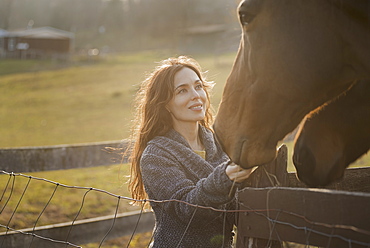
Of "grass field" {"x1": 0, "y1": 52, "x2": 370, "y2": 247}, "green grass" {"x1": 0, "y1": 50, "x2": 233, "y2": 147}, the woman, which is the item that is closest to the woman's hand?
the woman

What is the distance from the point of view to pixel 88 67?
125ft

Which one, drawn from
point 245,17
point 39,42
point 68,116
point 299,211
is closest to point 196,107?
point 245,17

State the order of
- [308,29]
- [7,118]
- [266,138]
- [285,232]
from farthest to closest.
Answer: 1. [7,118]
2. [266,138]
3. [308,29]
4. [285,232]

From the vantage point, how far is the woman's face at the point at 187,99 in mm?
3229

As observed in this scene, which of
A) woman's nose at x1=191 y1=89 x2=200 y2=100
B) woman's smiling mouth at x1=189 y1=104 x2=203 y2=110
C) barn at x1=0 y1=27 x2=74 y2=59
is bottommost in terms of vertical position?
barn at x1=0 y1=27 x2=74 y2=59

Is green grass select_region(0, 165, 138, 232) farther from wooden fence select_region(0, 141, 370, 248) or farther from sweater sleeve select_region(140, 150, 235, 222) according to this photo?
wooden fence select_region(0, 141, 370, 248)

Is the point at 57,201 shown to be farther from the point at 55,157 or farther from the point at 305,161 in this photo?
the point at 305,161

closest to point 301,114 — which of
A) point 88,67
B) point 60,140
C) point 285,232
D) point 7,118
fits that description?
point 285,232

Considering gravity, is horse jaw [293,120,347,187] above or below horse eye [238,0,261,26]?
below

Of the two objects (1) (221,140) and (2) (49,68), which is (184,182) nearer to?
(1) (221,140)

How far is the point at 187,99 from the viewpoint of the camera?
323 centimetres

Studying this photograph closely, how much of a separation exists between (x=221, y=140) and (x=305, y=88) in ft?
1.64

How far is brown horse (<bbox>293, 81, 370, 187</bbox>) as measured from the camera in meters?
2.36

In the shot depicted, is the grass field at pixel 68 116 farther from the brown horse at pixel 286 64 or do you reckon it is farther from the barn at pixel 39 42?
the barn at pixel 39 42
